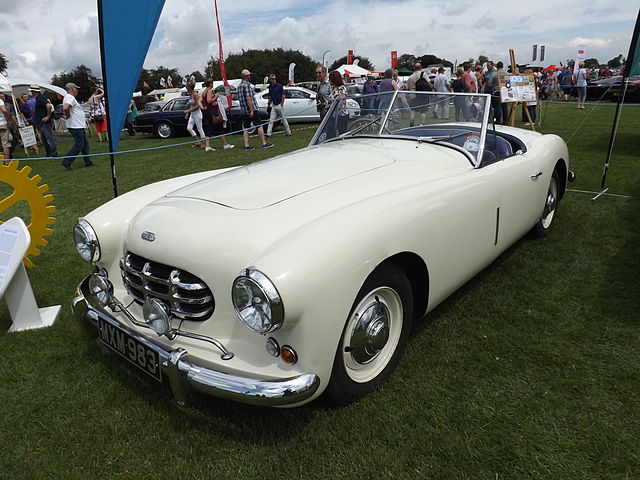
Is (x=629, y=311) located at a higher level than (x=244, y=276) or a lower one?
lower

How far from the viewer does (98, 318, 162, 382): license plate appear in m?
2.12

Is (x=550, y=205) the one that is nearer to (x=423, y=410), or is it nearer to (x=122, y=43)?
(x=423, y=410)

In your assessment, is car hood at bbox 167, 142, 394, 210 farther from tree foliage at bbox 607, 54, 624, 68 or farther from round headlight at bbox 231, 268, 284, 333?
tree foliage at bbox 607, 54, 624, 68

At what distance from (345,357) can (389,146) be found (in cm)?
185

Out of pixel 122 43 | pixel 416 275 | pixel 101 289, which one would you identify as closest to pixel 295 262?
pixel 416 275

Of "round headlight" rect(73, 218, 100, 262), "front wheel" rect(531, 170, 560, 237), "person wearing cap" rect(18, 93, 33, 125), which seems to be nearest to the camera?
"round headlight" rect(73, 218, 100, 262)

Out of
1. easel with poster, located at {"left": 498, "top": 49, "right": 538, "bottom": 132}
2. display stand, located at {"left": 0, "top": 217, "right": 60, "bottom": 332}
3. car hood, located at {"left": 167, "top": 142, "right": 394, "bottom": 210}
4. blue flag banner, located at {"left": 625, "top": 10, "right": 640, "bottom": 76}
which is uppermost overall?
blue flag banner, located at {"left": 625, "top": 10, "right": 640, "bottom": 76}

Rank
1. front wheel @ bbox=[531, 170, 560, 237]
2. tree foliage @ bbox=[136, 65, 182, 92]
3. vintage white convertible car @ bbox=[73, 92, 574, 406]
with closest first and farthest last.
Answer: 1. vintage white convertible car @ bbox=[73, 92, 574, 406]
2. front wheel @ bbox=[531, 170, 560, 237]
3. tree foliage @ bbox=[136, 65, 182, 92]

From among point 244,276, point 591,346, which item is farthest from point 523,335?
point 244,276

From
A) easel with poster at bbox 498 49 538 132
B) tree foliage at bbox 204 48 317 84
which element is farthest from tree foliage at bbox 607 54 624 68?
easel with poster at bbox 498 49 538 132

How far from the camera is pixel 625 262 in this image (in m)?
3.88

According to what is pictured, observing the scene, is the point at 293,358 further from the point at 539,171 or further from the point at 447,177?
the point at 539,171

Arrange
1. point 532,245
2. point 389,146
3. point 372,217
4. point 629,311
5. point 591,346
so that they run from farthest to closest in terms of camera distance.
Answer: point 532,245
point 389,146
point 629,311
point 591,346
point 372,217

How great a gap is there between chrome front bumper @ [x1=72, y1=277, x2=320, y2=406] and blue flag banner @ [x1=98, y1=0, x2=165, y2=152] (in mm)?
2340
